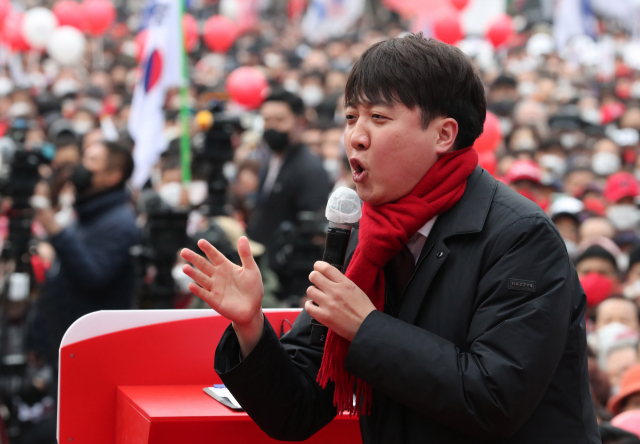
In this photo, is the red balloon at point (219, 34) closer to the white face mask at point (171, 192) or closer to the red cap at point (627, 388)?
the white face mask at point (171, 192)

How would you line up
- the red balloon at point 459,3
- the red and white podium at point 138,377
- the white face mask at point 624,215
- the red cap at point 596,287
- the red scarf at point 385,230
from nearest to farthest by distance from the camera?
the red scarf at point 385,230 → the red and white podium at point 138,377 → the red cap at point 596,287 → the white face mask at point 624,215 → the red balloon at point 459,3

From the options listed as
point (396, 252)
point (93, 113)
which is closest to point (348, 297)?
point (396, 252)

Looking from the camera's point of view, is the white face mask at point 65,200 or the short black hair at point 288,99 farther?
the white face mask at point 65,200

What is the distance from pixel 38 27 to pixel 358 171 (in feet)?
37.0

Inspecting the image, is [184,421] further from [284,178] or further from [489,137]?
[489,137]

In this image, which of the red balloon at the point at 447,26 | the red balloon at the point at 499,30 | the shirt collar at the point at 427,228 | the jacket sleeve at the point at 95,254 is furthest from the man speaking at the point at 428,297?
the red balloon at the point at 499,30

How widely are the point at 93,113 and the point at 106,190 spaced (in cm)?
496

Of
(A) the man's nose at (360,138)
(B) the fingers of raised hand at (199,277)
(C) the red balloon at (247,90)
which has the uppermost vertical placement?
(C) the red balloon at (247,90)

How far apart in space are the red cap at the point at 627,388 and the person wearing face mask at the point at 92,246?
2.47 metres

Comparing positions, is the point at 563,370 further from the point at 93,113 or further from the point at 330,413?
the point at 93,113

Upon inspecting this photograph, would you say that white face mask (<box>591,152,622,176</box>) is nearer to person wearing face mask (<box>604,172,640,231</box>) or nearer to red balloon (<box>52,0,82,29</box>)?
person wearing face mask (<box>604,172,640,231</box>)

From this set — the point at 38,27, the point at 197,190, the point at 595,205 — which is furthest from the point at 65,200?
the point at 38,27

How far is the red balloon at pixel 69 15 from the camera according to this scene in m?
12.0

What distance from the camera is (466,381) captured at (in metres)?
1.45
